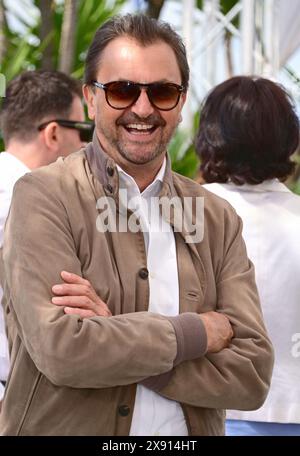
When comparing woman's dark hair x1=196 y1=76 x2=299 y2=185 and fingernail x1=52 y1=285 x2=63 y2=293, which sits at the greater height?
woman's dark hair x1=196 y1=76 x2=299 y2=185

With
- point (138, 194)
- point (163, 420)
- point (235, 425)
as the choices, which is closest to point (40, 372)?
point (163, 420)

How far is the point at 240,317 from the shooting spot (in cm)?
234

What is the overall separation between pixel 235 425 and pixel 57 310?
0.99 m

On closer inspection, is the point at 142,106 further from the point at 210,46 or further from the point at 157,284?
the point at 210,46

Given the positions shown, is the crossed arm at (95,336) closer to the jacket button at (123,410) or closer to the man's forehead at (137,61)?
the jacket button at (123,410)

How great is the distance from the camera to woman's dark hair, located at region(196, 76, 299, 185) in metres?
2.95

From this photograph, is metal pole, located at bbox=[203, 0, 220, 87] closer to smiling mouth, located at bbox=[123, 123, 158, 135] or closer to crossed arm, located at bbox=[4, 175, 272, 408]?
smiling mouth, located at bbox=[123, 123, 158, 135]

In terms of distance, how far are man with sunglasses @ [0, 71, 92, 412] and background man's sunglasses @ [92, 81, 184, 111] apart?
1432mm

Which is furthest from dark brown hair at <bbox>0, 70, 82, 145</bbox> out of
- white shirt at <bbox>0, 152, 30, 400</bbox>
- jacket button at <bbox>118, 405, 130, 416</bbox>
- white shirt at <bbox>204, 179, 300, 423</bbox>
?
jacket button at <bbox>118, 405, 130, 416</bbox>

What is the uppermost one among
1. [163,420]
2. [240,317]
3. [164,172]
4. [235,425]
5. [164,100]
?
[164,100]

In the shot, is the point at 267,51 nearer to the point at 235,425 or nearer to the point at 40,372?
the point at 235,425

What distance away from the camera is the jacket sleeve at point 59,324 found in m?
2.05

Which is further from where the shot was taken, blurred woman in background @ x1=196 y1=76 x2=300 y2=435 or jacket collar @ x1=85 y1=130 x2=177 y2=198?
blurred woman in background @ x1=196 y1=76 x2=300 y2=435

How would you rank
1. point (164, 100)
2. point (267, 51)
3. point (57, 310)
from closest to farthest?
point (57, 310)
point (164, 100)
point (267, 51)
